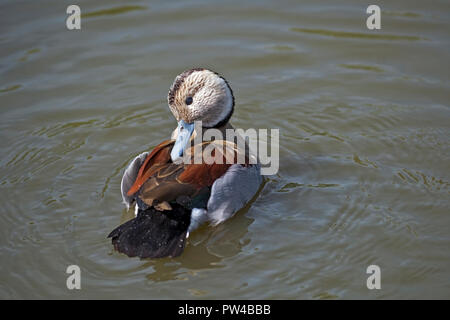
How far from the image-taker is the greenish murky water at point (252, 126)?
537 centimetres

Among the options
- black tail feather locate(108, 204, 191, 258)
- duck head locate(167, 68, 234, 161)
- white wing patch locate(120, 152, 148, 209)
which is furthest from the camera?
duck head locate(167, 68, 234, 161)

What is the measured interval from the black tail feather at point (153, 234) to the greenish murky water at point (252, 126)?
0.59ft

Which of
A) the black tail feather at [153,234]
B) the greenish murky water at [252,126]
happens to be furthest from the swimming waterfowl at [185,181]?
the greenish murky water at [252,126]

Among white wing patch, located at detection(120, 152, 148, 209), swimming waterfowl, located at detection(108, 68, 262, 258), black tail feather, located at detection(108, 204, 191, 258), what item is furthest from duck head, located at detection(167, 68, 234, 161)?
black tail feather, located at detection(108, 204, 191, 258)

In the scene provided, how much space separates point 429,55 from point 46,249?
5910 millimetres

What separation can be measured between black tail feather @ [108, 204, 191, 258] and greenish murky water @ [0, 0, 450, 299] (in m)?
0.18

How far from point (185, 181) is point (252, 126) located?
2.26 meters

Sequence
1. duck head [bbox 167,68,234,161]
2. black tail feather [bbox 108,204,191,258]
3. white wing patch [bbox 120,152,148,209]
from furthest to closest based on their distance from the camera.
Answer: duck head [bbox 167,68,234,161] → white wing patch [bbox 120,152,148,209] → black tail feather [bbox 108,204,191,258]

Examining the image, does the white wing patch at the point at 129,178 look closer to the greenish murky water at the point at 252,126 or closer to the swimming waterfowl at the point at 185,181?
the swimming waterfowl at the point at 185,181

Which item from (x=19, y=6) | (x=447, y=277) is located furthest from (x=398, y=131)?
(x=19, y=6)

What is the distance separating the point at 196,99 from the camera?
6.36 m

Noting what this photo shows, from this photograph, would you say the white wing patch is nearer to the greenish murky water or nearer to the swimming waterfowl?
the swimming waterfowl

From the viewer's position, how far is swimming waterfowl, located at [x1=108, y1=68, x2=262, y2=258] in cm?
543

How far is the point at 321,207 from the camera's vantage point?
6.17 meters
